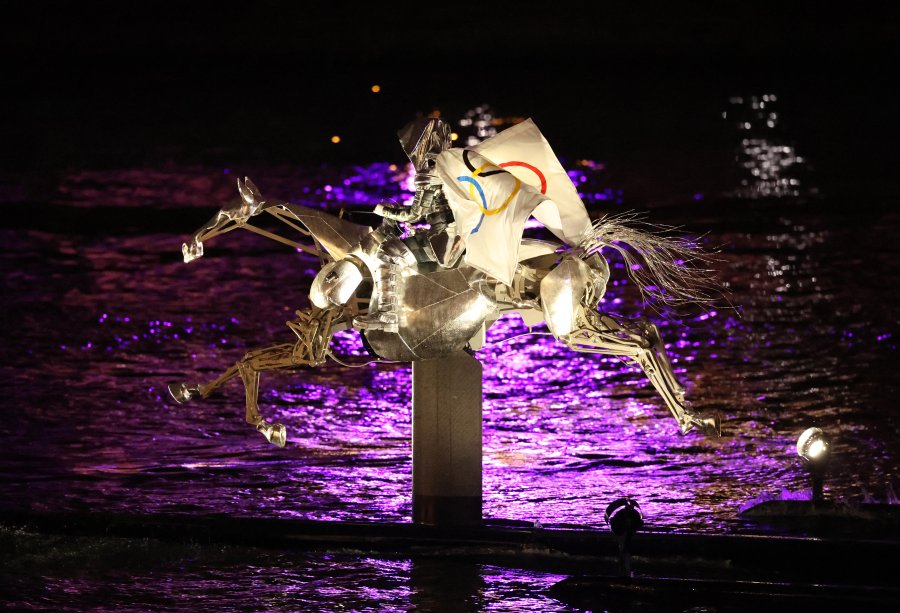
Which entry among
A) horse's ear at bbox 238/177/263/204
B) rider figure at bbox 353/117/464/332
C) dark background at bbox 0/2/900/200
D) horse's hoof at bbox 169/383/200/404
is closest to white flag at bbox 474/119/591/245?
rider figure at bbox 353/117/464/332

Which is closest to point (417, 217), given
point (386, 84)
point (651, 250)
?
point (651, 250)

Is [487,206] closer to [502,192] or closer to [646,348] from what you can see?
[502,192]

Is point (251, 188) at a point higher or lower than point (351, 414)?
higher

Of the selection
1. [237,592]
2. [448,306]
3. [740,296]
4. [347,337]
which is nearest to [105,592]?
→ [237,592]

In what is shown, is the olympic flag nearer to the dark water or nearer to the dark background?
the dark water

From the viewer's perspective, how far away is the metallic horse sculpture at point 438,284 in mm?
4285

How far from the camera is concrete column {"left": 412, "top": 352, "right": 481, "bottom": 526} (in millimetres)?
5004

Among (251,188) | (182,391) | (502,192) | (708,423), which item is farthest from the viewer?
(182,391)

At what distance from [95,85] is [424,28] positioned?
14.6ft

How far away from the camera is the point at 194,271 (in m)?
9.99

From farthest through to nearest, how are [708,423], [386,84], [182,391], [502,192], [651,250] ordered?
[386,84], [182,391], [651,250], [708,423], [502,192]

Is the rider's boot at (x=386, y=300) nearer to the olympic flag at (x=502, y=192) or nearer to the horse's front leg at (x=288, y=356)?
the horse's front leg at (x=288, y=356)

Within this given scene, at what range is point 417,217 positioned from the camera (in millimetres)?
4508

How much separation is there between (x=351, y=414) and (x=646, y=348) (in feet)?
10.5
